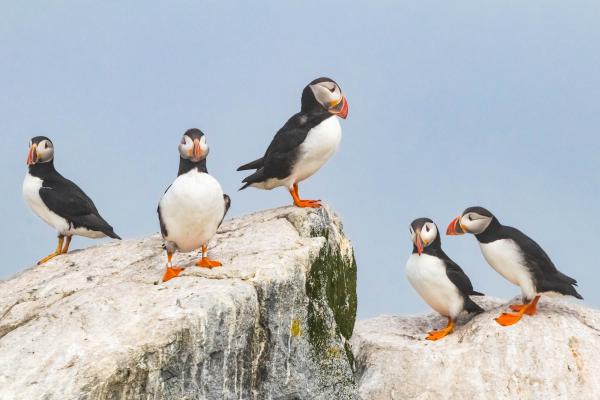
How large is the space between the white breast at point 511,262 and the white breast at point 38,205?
16.5 feet

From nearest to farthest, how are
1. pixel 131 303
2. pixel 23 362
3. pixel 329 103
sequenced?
1. pixel 23 362
2. pixel 131 303
3. pixel 329 103

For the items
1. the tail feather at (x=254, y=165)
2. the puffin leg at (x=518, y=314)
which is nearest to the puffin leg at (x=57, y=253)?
the tail feather at (x=254, y=165)

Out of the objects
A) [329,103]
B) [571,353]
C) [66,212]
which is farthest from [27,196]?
[571,353]

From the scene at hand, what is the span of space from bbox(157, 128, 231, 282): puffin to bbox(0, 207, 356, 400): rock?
321mm

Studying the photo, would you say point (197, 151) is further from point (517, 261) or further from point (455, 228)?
point (517, 261)

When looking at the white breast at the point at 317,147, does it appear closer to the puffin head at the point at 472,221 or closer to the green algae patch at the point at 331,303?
the green algae patch at the point at 331,303

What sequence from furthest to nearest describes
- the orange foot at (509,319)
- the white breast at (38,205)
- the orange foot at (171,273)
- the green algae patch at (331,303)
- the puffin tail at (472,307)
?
the white breast at (38,205)
the puffin tail at (472,307)
the orange foot at (509,319)
the green algae patch at (331,303)
the orange foot at (171,273)

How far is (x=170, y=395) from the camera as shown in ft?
24.6

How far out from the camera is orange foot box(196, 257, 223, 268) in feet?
28.0

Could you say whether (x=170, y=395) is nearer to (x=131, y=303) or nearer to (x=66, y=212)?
(x=131, y=303)

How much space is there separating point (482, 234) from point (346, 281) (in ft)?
5.71

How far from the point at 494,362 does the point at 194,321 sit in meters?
3.97

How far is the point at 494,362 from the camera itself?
10.0 m

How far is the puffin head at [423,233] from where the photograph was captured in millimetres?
10609
